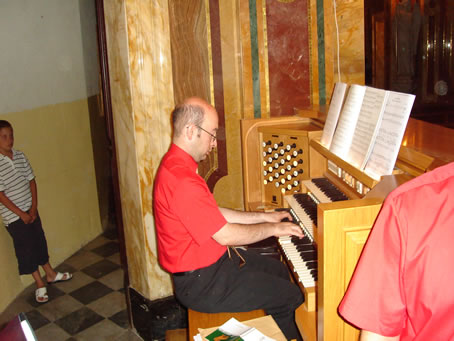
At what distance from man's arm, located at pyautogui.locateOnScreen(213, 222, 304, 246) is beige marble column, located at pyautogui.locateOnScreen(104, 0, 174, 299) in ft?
3.63

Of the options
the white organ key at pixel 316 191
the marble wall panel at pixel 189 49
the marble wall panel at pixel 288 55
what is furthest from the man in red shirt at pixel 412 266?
the marble wall panel at pixel 288 55

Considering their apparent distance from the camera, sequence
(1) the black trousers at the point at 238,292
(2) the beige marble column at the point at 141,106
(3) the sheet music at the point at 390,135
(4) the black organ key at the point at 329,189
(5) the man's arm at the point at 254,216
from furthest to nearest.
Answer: (2) the beige marble column at the point at 141,106 < (5) the man's arm at the point at 254,216 < (4) the black organ key at the point at 329,189 < (1) the black trousers at the point at 238,292 < (3) the sheet music at the point at 390,135

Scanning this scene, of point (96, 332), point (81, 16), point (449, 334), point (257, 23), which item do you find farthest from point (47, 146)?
point (449, 334)

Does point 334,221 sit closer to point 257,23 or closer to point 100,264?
point 257,23

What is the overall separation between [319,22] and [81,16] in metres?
3.36

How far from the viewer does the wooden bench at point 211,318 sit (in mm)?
2465

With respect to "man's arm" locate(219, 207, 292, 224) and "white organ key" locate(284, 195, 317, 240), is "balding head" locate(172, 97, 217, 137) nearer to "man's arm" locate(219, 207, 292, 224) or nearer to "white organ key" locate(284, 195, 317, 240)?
"man's arm" locate(219, 207, 292, 224)

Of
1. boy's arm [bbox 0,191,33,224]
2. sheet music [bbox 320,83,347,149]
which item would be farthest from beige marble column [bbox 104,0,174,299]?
boy's arm [bbox 0,191,33,224]

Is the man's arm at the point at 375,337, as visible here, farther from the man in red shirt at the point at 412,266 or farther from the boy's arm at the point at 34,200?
the boy's arm at the point at 34,200

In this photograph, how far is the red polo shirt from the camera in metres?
→ 2.29

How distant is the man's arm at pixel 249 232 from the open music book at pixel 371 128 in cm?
53

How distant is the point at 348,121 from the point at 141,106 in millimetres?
1515

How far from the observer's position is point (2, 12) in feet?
13.7

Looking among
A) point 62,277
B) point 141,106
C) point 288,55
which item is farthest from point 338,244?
point 62,277
